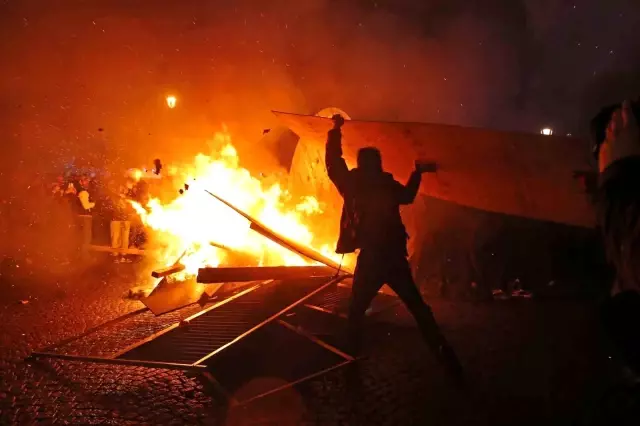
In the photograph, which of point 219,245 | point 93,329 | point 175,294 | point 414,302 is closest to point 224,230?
point 219,245

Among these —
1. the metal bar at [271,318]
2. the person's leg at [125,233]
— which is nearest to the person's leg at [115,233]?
the person's leg at [125,233]

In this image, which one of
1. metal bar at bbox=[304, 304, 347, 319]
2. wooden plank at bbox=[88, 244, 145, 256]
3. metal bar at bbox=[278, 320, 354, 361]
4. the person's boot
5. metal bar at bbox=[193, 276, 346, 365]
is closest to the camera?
the person's boot

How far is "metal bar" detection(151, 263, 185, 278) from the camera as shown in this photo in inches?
277

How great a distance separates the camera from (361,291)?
478 cm

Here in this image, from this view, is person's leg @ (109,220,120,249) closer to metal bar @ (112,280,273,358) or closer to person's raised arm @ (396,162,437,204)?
metal bar @ (112,280,273,358)

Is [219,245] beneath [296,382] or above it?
above

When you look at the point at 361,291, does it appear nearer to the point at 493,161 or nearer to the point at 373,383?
the point at 373,383

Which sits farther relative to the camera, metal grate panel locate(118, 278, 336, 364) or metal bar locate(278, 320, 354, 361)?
metal grate panel locate(118, 278, 336, 364)

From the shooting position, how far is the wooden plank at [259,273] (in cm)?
621

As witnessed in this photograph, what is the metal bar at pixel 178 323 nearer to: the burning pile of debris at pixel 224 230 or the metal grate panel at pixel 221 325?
the metal grate panel at pixel 221 325

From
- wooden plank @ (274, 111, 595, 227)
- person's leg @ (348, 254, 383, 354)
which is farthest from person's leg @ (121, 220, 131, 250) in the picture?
person's leg @ (348, 254, 383, 354)

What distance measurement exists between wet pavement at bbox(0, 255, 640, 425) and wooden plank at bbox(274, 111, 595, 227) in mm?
1416

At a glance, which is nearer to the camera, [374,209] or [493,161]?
[374,209]

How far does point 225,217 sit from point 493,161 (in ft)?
13.8
